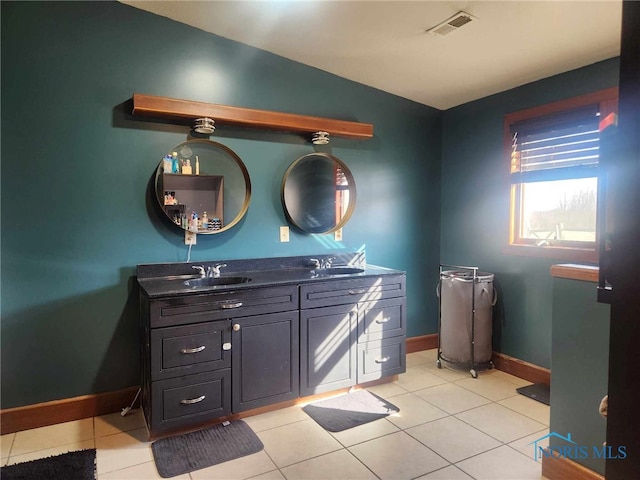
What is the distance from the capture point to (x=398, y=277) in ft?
A: 10.3

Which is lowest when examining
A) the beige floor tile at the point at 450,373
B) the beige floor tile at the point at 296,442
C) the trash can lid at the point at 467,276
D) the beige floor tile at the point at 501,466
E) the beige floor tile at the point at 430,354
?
the beige floor tile at the point at 296,442

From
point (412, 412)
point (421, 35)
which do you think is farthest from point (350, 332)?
point (421, 35)

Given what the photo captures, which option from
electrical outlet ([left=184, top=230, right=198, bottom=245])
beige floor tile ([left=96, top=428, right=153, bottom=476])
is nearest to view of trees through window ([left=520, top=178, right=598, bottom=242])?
electrical outlet ([left=184, top=230, right=198, bottom=245])

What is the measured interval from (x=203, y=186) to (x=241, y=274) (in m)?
0.69

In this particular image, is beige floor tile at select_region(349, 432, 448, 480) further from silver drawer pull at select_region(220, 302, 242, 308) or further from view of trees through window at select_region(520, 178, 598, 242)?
view of trees through window at select_region(520, 178, 598, 242)

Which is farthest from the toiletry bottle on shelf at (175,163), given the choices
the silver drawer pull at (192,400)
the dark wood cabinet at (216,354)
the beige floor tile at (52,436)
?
the beige floor tile at (52,436)

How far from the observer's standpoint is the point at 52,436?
2.42 metres

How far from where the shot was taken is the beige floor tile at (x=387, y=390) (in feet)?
9.86

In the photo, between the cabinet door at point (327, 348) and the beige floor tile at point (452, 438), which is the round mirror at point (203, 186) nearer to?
the cabinet door at point (327, 348)

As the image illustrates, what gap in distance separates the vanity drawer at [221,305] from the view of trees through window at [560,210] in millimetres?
2023

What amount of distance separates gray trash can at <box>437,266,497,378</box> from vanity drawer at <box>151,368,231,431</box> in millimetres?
1880

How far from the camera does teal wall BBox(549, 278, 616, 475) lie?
1813 mm

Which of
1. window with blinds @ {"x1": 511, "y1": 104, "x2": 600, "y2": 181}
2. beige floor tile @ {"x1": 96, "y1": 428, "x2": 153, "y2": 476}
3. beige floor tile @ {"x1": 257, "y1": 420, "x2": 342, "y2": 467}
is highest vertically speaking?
window with blinds @ {"x1": 511, "y1": 104, "x2": 600, "y2": 181}

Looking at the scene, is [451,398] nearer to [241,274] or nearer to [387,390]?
[387,390]
